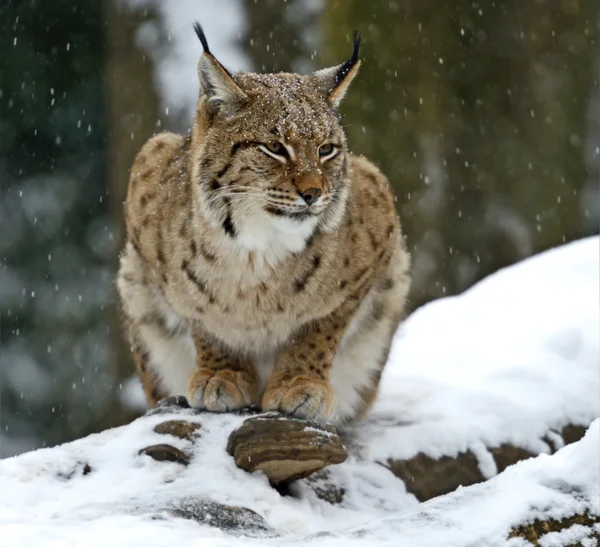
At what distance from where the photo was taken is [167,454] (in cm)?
450

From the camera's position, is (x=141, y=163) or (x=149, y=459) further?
(x=141, y=163)

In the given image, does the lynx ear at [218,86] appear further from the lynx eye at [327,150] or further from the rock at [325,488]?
the rock at [325,488]

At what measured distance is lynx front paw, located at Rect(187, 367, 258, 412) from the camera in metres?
5.15

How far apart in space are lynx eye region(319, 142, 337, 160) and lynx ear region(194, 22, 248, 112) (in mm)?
409

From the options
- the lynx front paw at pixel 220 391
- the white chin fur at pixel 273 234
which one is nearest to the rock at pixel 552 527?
the white chin fur at pixel 273 234

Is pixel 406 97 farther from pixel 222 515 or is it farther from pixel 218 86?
pixel 222 515

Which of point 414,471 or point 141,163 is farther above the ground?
point 141,163

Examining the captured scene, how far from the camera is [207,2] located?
1030 cm

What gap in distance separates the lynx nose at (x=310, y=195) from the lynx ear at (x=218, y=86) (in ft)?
1.88

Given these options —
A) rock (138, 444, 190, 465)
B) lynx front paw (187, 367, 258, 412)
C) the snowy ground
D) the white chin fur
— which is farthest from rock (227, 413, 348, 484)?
the white chin fur

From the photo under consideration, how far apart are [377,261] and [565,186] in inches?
191

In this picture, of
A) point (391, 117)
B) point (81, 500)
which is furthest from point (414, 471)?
point (391, 117)

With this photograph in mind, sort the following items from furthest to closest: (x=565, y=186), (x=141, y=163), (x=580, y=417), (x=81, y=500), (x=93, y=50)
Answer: (x=93, y=50)
(x=565, y=186)
(x=141, y=163)
(x=580, y=417)
(x=81, y=500)

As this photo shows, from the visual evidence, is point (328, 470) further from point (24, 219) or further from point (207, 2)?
point (24, 219)
